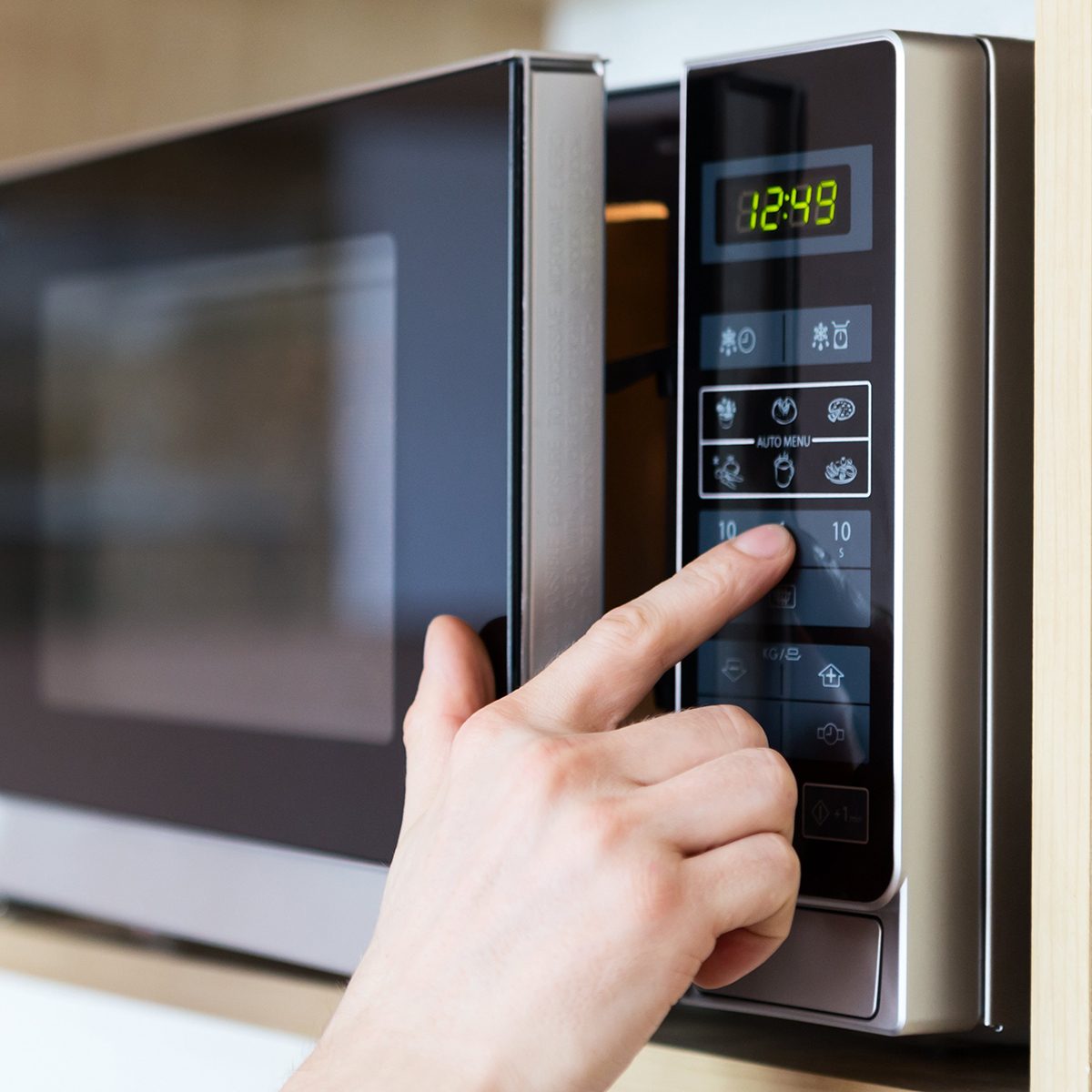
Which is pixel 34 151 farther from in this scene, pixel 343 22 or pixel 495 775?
pixel 495 775

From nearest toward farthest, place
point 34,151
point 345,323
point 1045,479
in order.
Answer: point 1045,479 < point 345,323 < point 34,151

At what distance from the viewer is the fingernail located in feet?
1.43

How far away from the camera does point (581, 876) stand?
0.38 meters

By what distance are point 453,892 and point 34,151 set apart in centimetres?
62

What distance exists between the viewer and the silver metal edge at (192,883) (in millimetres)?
554

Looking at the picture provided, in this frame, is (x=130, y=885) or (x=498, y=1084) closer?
(x=498, y=1084)

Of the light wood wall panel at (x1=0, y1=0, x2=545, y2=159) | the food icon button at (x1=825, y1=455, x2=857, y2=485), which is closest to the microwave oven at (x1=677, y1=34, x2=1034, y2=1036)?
the food icon button at (x1=825, y1=455, x2=857, y2=485)

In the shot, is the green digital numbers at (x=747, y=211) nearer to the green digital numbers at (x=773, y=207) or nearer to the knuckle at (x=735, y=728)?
the green digital numbers at (x=773, y=207)

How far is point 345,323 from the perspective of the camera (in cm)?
54

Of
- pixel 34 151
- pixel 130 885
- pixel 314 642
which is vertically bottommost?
pixel 130 885

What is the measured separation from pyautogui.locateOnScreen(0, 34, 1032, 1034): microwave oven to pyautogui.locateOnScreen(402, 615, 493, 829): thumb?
0.01 meters

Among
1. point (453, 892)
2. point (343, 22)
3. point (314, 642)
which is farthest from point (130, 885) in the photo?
point (343, 22)

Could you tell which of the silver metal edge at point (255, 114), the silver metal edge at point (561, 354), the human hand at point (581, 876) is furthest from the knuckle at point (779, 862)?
the silver metal edge at point (255, 114)

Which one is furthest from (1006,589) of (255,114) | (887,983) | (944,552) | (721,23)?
(721,23)
